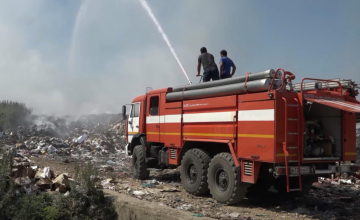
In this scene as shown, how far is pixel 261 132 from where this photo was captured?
255 inches

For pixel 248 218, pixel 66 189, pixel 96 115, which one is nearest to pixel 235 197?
pixel 248 218

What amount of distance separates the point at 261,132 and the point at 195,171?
101 inches

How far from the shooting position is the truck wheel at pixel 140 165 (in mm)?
10812

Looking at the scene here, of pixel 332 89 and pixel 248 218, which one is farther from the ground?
pixel 332 89

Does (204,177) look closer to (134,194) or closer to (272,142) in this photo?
(134,194)

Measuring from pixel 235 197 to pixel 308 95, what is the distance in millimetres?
2515

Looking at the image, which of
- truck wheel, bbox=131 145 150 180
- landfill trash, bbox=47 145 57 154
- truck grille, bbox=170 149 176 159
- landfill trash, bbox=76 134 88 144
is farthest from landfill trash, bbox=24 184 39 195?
landfill trash, bbox=76 134 88 144

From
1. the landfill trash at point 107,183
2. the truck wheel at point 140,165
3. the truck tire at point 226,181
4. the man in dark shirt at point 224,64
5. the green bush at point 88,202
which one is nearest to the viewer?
the truck tire at point 226,181

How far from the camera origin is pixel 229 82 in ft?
24.9

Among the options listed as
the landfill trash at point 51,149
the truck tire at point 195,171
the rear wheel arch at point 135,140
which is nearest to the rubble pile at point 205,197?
the truck tire at point 195,171

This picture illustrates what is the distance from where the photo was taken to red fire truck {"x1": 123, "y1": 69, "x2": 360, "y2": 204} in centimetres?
631

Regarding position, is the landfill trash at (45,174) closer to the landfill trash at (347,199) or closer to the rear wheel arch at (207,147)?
the rear wheel arch at (207,147)

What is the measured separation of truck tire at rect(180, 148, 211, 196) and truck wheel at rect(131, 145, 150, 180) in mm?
2308

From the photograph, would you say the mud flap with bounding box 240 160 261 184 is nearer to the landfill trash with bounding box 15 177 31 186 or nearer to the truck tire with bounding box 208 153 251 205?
the truck tire with bounding box 208 153 251 205
